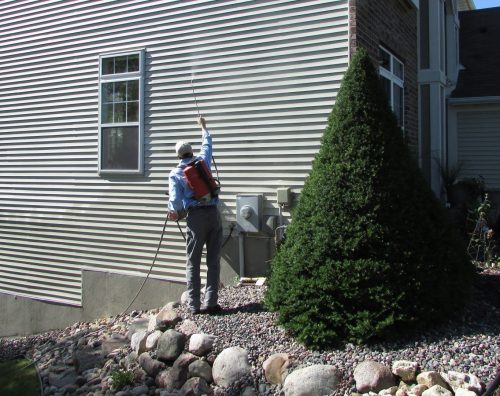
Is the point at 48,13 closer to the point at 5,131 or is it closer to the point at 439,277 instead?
the point at 5,131

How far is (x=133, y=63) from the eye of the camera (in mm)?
8555

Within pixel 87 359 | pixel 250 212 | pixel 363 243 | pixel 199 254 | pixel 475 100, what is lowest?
pixel 87 359

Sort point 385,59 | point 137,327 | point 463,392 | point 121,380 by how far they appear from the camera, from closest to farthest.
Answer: point 463,392 < point 121,380 < point 137,327 < point 385,59

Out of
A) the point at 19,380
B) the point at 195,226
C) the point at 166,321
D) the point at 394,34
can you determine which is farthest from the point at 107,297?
the point at 394,34

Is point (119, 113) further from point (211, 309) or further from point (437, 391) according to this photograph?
point (437, 391)

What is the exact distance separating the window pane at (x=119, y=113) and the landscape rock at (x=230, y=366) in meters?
4.88

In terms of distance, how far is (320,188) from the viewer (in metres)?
5.07

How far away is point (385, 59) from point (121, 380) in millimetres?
5700

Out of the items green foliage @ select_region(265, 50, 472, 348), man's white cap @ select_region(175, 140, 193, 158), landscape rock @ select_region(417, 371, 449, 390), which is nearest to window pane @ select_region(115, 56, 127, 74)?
man's white cap @ select_region(175, 140, 193, 158)

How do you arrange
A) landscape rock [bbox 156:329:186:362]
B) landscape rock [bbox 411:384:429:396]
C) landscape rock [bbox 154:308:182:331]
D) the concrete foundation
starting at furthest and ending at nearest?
the concrete foundation
landscape rock [bbox 154:308:182:331]
landscape rock [bbox 156:329:186:362]
landscape rock [bbox 411:384:429:396]

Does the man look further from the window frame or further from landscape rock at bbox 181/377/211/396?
the window frame

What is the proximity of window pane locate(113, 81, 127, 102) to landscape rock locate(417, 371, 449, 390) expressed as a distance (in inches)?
245

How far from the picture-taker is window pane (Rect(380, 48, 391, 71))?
791 cm

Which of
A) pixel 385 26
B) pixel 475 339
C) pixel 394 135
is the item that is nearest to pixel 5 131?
pixel 385 26
